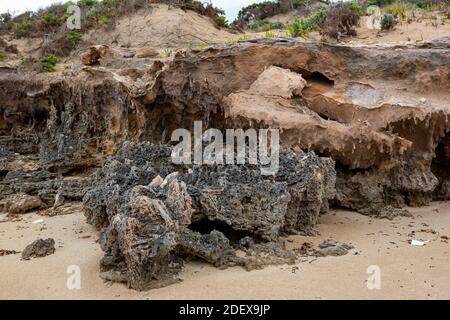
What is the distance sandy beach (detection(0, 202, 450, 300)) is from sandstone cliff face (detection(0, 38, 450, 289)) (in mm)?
221

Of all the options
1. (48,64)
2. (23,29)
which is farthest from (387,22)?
(23,29)

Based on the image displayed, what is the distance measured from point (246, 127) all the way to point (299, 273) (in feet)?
7.72

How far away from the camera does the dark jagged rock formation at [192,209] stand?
12.7ft

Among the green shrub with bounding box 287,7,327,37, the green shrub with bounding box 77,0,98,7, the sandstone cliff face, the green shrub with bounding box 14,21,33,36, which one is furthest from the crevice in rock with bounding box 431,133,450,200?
the green shrub with bounding box 77,0,98,7

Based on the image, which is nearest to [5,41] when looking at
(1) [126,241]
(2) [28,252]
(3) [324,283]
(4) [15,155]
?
(4) [15,155]

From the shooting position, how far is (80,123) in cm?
802

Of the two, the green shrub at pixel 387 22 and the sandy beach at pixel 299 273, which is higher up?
the green shrub at pixel 387 22

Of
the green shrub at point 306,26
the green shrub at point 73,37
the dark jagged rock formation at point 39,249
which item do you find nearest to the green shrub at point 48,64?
the green shrub at point 73,37

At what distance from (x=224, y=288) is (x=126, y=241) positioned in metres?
0.82

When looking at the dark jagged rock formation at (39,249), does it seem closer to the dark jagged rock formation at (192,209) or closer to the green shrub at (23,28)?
the dark jagged rock formation at (192,209)

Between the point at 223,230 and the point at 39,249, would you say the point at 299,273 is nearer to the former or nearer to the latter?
the point at 223,230

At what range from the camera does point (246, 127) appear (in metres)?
5.91

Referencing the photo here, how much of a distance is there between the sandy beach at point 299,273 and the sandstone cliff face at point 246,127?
221 millimetres
